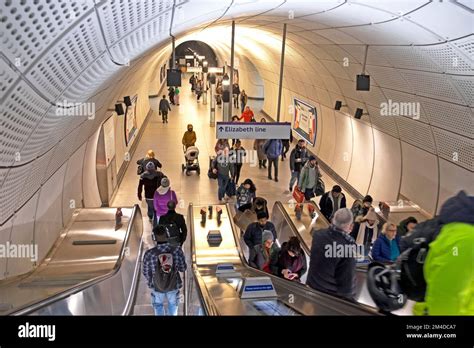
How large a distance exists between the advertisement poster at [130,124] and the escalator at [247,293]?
7954 millimetres

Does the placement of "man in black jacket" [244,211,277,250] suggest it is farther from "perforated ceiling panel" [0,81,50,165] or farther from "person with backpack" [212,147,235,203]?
"person with backpack" [212,147,235,203]

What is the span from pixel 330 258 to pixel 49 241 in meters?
4.49

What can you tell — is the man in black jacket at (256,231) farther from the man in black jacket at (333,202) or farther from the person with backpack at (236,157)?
the person with backpack at (236,157)

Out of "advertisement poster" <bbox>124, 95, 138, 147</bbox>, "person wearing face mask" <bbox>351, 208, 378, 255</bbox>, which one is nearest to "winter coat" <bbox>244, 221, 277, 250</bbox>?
"person wearing face mask" <bbox>351, 208, 378, 255</bbox>

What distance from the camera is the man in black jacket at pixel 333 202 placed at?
323 inches

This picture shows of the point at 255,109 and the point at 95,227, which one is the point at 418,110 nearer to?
the point at 95,227

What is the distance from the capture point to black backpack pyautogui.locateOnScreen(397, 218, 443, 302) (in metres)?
2.62

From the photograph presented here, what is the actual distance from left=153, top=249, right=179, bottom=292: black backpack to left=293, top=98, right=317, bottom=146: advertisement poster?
11.0 m

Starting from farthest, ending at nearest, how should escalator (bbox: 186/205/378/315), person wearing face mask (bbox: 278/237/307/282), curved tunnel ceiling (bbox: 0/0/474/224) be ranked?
person wearing face mask (bbox: 278/237/307/282), escalator (bbox: 186/205/378/315), curved tunnel ceiling (bbox: 0/0/474/224)

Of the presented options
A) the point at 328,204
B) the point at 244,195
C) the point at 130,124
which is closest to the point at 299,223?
the point at 328,204

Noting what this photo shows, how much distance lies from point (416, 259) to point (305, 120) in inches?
562
